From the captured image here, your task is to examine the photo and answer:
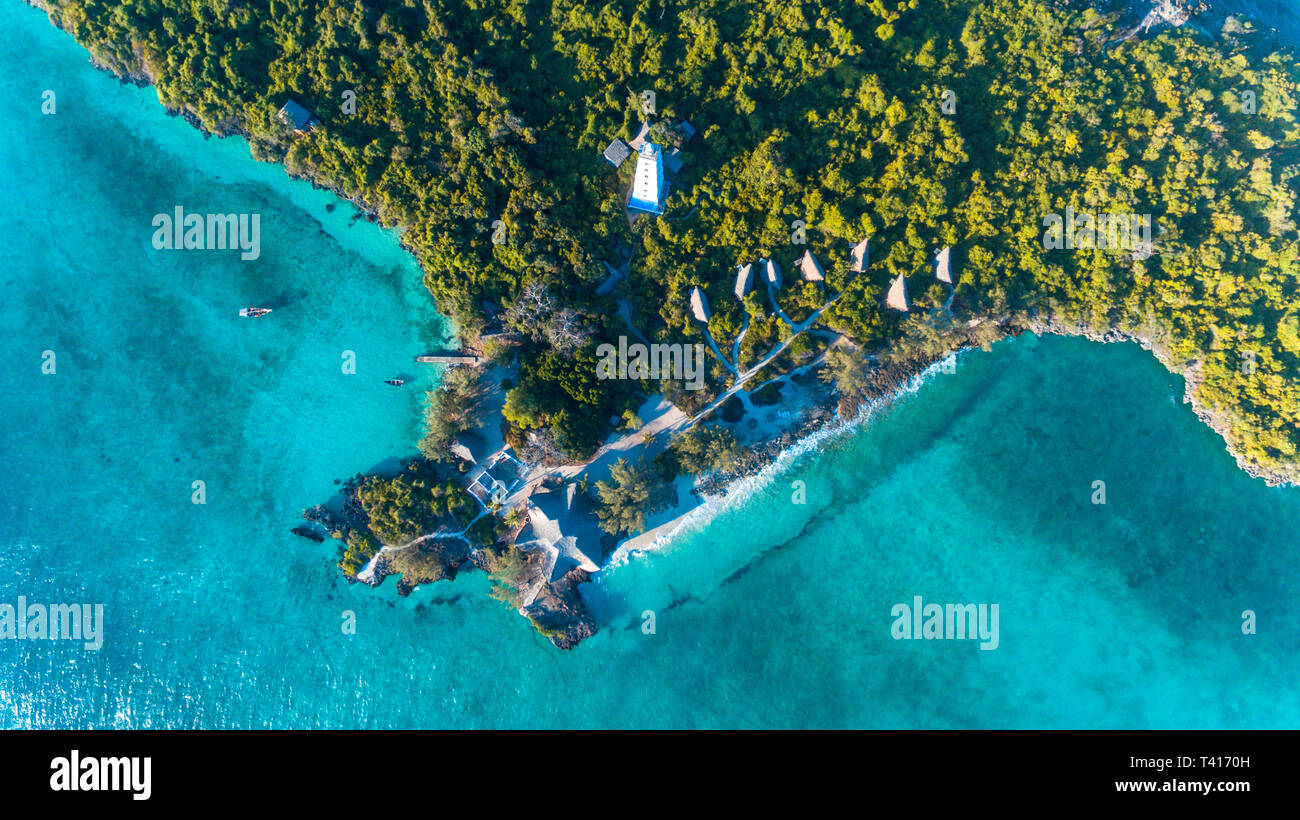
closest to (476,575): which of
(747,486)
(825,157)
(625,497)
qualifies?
(625,497)

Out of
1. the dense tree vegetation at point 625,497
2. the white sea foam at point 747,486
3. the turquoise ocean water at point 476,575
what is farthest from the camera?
the white sea foam at point 747,486

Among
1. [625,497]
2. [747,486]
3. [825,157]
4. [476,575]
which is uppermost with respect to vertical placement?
[825,157]

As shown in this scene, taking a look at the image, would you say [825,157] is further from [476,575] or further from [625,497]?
[476,575]

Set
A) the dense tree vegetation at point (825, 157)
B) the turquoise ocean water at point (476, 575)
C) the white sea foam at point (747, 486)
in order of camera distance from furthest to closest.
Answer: the white sea foam at point (747, 486)
the turquoise ocean water at point (476, 575)
the dense tree vegetation at point (825, 157)

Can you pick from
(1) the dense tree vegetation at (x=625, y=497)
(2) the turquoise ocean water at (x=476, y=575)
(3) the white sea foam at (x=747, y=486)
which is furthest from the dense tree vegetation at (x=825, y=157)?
(3) the white sea foam at (x=747, y=486)

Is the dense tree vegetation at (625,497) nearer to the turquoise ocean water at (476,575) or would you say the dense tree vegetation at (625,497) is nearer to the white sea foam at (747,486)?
the white sea foam at (747,486)

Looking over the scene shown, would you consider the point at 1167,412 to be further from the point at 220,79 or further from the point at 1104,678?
the point at 220,79
